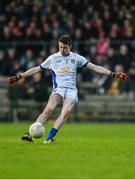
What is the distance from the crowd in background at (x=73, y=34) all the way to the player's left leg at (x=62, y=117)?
47.9 feet

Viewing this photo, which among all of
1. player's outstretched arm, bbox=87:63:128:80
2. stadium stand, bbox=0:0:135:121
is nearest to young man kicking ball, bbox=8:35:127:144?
player's outstretched arm, bbox=87:63:128:80

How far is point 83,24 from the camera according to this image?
34.2 m

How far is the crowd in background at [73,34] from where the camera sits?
106 feet

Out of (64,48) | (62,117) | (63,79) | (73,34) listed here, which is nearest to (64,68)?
(63,79)

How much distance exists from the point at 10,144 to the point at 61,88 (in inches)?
68.3

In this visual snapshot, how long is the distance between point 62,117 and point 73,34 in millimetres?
17562

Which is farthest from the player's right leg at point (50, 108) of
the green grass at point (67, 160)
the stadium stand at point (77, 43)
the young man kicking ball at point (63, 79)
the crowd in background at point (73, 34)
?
the crowd in background at point (73, 34)

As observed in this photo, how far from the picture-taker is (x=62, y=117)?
16.8 meters

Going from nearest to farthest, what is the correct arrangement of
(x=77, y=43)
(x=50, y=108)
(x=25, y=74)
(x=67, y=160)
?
(x=67, y=160)
(x=50, y=108)
(x=25, y=74)
(x=77, y=43)

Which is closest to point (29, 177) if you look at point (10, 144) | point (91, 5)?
point (10, 144)

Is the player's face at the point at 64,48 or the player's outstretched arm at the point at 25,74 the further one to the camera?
the player's outstretched arm at the point at 25,74

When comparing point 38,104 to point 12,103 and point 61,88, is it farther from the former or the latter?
point 61,88

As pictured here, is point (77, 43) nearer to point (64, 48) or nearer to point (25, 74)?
point (25, 74)

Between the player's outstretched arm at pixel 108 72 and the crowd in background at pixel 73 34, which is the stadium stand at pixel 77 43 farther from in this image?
the player's outstretched arm at pixel 108 72
